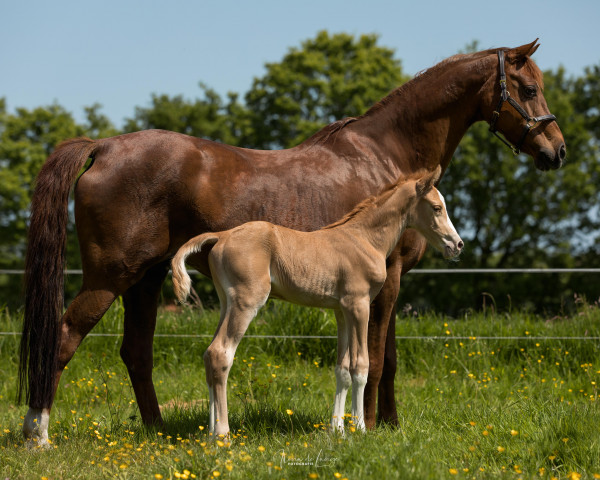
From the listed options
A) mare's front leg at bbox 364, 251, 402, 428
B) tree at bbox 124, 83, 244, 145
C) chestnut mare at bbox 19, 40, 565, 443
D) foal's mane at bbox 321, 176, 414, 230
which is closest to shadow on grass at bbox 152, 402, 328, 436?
mare's front leg at bbox 364, 251, 402, 428

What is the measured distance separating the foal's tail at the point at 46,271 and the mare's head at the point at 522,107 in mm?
2848

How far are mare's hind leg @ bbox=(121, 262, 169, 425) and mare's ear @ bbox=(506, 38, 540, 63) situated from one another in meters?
2.95

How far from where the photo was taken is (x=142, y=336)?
4793 millimetres

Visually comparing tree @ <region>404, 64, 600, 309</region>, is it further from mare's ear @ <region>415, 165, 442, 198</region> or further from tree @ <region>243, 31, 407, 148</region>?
mare's ear @ <region>415, 165, 442, 198</region>

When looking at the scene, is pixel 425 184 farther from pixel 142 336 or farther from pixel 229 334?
pixel 142 336

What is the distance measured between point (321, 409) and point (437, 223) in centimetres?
196

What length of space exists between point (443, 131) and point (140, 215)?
2227 mm

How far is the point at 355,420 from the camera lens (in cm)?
368

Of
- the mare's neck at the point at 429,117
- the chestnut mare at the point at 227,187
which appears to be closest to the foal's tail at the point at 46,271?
the chestnut mare at the point at 227,187

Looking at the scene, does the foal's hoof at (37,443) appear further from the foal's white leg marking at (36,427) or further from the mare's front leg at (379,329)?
the mare's front leg at (379,329)

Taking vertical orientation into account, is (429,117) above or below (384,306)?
above

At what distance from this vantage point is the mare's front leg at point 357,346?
366 centimetres

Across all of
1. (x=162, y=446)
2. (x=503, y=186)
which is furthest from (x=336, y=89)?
(x=162, y=446)

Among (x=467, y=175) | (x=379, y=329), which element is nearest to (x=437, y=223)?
(x=379, y=329)
